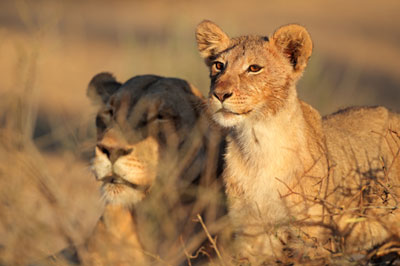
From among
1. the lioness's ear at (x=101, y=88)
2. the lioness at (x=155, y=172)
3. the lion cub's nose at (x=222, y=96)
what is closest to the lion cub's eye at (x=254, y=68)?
the lion cub's nose at (x=222, y=96)

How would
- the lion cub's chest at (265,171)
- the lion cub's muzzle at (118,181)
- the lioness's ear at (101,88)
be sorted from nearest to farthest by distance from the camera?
the lion cub's chest at (265,171)
the lion cub's muzzle at (118,181)
the lioness's ear at (101,88)

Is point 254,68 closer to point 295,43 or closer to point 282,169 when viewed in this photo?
point 295,43

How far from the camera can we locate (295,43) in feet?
12.2

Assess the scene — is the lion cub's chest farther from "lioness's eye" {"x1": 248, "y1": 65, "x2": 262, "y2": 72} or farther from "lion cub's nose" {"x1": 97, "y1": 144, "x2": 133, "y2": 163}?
"lion cub's nose" {"x1": 97, "y1": 144, "x2": 133, "y2": 163}

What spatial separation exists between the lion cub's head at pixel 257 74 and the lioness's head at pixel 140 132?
2.30 feet

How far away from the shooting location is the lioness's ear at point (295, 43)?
143 inches

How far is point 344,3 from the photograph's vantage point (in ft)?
65.2

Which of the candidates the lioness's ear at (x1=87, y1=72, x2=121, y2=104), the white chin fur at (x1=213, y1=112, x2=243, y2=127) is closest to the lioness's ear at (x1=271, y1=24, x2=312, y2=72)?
the white chin fur at (x1=213, y1=112, x2=243, y2=127)

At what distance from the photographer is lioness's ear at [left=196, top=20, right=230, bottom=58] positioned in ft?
13.2

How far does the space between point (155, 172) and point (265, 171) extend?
3.01ft

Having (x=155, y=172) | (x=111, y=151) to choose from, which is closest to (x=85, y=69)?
(x=155, y=172)

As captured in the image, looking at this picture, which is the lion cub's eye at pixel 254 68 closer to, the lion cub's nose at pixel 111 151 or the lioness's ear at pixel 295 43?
the lioness's ear at pixel 295 43

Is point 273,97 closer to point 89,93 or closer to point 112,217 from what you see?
point 112,217

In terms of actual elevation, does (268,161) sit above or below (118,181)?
above
